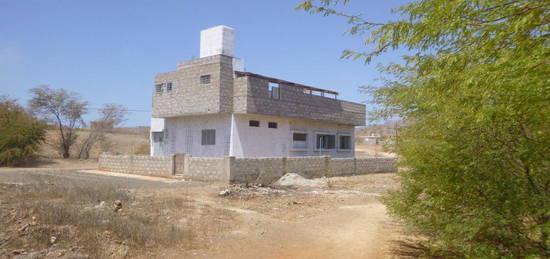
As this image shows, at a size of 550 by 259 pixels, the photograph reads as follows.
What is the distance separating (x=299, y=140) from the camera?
25141mm

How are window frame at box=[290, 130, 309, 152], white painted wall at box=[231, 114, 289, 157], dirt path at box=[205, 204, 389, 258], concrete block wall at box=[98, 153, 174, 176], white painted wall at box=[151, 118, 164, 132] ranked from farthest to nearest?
white painted wall at box=[151, 118, 164, 132], window frame at box=[290, 130, 309, 152], white painted wall at box=[231, 114, 289, 157], concrete block wall at box=[98, 153, 174, 176], dirt path at box=[205, 204, 389, 258]

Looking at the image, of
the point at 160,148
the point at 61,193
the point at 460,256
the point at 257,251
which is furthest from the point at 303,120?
the point at 460,256

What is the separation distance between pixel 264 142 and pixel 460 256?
17975 mm

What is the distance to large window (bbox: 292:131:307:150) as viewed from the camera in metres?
24.7

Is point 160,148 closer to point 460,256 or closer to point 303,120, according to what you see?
point 303,120

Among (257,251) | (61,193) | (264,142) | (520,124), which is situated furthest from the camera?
(264,142)

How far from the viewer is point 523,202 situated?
4.05m

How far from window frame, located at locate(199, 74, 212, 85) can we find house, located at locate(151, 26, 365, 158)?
0.14 ft

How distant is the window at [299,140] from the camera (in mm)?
24688

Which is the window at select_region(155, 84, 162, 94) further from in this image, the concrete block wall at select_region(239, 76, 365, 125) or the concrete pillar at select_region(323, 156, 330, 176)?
the concrete pillar at select_region(323, 156, 330, 176)

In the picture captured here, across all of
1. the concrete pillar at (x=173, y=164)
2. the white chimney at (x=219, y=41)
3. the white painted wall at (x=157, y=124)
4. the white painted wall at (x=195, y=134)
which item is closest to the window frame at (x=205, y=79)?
the white chimney at (x=219, y=41)

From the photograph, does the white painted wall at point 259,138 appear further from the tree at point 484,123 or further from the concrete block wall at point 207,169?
the tree at point 484,123

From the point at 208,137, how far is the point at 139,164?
4.24m

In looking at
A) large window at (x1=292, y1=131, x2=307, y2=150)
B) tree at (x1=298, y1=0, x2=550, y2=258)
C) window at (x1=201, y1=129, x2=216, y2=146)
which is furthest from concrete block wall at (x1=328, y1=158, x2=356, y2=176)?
tree at (x1=298, y1=0, x2=550, y2=258)
